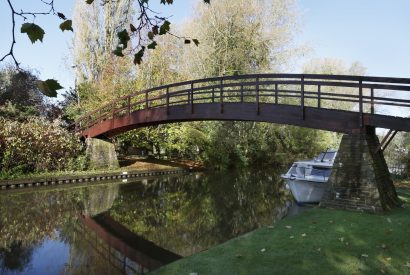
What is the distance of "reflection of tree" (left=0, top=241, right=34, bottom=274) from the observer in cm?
661

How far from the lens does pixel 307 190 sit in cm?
1279

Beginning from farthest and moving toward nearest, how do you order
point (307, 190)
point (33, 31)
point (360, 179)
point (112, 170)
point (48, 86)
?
point (112, 170), point (307, 190), point (360, 179), point (33, 31), point (48, 86)

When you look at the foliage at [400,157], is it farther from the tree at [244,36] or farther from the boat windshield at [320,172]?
the tree at [244,36]

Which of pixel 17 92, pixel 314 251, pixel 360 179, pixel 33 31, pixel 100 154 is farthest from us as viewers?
pixel 17 92

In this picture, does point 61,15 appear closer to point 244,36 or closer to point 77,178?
point 77,178

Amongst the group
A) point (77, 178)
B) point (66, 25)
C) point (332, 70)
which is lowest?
point (77, 178)

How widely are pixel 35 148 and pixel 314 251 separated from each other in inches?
645

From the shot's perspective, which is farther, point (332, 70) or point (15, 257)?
point (332, 70)

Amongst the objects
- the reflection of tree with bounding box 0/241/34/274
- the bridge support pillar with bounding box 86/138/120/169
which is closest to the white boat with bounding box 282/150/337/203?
the reflection of tree with bounding box 0/241/34/274

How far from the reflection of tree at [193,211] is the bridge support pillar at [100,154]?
5.00 metres

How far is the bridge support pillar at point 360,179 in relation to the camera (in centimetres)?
915

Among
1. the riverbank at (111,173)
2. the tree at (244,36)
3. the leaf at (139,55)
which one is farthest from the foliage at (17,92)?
the leaf at (139,55)

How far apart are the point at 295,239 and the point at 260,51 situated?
21.1m

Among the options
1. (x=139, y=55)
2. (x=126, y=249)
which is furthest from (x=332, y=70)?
(x=139, y=55)
